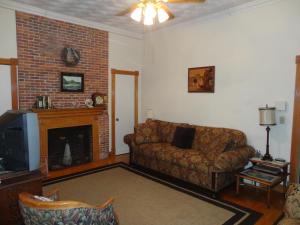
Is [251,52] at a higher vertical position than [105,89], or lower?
higher

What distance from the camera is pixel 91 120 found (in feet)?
16.0

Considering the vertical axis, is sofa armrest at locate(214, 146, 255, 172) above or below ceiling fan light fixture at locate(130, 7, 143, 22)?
below

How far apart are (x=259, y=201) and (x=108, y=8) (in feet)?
13.2

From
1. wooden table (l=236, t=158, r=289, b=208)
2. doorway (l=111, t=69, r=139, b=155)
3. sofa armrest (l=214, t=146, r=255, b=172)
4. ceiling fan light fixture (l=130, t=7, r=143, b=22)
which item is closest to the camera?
ceiling fan light fixture (l=130, t=7, r=143, b=22)

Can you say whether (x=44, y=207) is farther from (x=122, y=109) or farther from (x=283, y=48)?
(x=122, y=109)

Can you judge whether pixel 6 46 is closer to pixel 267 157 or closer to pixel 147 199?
pixel 147 199

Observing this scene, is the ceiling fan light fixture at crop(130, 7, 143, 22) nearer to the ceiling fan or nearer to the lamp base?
the ceiling fan

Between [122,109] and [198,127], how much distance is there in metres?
2.09

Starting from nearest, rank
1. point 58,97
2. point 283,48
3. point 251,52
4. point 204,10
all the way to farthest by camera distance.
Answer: point 283,48 < point 251,52 < point 204,10 < point 58,97

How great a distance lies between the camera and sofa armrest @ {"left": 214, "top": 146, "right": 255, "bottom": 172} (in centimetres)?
320

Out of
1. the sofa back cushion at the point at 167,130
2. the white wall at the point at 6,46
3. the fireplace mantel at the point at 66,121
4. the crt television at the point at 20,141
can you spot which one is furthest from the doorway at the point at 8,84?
the sofa back cushion at the point at 167,130

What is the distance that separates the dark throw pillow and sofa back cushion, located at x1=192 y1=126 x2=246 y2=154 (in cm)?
9

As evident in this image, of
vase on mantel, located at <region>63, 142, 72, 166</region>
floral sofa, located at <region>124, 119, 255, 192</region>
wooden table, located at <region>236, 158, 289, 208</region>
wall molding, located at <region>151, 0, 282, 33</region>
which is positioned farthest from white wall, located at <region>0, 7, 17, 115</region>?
wooden table, located at <region>236, 158, 289, 208</region>

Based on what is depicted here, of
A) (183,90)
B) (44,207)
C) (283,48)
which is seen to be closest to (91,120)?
(183,90)
